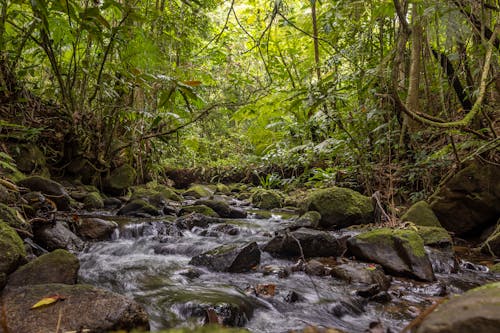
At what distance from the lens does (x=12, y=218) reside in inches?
129

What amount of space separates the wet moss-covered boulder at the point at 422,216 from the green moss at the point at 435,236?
0.94ft

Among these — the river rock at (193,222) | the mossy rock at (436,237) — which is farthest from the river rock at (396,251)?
the river rock at (193,222)

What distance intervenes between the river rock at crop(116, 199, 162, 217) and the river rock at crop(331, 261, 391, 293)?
397cm

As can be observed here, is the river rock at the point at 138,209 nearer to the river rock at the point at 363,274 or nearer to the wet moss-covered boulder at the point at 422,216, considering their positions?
the river rock at the point at 363,274

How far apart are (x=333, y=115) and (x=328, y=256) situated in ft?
8.57

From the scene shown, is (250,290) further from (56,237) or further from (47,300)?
(56,237)

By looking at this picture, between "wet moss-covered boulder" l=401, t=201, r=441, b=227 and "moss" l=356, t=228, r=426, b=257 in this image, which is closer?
"moss" l=356, t=228, r=426, b=257

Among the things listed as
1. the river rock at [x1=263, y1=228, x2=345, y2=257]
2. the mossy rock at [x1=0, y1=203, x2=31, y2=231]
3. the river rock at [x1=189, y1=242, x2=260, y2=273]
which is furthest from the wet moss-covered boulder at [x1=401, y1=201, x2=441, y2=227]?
the mossy rock at [x1=0, y1=203, x2=31, y2=231]

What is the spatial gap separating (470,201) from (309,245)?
2388 mm

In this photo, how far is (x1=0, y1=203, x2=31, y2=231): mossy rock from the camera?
3.20m

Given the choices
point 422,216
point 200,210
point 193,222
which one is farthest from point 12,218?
point 422,216

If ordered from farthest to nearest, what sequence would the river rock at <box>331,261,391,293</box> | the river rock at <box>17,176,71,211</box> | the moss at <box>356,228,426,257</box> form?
the river rock at <box>17,176,71,211</box>
the moss at <box>356,228,426,257</box>
the river rock at <box>331,261,391,293</box>

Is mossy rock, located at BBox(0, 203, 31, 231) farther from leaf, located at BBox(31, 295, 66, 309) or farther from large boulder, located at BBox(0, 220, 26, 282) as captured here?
leaf, located at BBox(31, 295, 66, 309)

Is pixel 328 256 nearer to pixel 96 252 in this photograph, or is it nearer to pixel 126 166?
pixel 96 252
